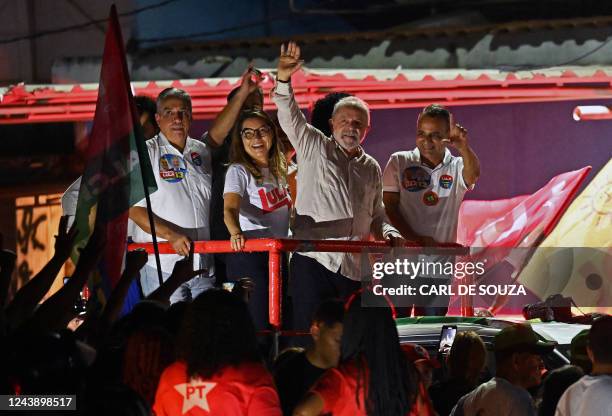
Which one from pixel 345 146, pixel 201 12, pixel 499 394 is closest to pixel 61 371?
pixel 499 394

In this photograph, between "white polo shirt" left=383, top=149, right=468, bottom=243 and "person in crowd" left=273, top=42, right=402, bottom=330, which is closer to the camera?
"person in crowd" left=273, top=42, right=402, bottom=330

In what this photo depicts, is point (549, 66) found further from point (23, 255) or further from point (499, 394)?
point (499, 394)

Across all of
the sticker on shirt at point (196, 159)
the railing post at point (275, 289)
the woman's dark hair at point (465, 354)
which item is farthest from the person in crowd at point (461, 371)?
the sticker on shirt at point (196, 159)

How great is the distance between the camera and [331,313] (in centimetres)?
534

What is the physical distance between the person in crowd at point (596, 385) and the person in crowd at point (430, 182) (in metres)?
2.51

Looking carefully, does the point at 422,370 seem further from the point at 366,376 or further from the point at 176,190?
the point at 176,190

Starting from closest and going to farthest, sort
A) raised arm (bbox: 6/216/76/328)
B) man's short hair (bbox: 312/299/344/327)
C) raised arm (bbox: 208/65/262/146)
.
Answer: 1. raised arm (bbox: 6/216/76/328)
2. man's short hair (bbox: 312/299/344/327)
3. raised arm (bbox: 208/65/262/146)

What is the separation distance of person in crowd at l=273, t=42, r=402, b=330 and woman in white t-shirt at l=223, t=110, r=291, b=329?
12 cm

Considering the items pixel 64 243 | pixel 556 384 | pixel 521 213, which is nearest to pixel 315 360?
pixel 64 243

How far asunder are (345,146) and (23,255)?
7.22 m

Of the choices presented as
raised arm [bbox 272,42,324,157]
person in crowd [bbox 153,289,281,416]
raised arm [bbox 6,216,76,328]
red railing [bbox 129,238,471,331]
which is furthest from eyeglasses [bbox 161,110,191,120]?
person in crowd [bbox 153,289,281,416]

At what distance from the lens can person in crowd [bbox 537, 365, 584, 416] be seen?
20.5ft

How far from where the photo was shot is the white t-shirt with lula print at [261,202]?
7.68m

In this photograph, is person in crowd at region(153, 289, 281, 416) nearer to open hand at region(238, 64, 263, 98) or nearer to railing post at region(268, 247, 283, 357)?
railing post at region(268, 247, 283, 357)
